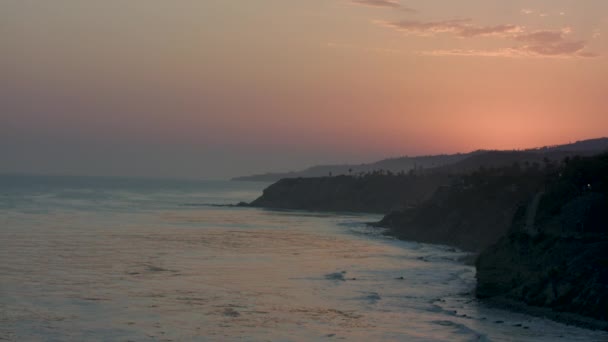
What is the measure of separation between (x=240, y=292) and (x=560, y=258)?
1373cm

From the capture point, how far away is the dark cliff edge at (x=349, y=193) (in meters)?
138

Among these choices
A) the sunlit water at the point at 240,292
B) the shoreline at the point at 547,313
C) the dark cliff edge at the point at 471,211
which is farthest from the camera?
the dark cliff edge at the point at 471,211

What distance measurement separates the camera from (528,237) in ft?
119

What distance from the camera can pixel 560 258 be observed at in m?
32.8

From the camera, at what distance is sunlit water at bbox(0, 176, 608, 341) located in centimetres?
2778

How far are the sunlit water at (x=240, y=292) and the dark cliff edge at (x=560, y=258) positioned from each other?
4.10 feet

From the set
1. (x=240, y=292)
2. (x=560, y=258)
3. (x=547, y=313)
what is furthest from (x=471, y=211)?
(x=547, y=313)

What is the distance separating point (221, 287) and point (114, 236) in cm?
2986

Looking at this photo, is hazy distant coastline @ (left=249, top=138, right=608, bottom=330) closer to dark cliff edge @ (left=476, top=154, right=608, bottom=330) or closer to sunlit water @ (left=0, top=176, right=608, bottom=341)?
dark cliff edge @ (left=476, top=154, right=608, bottom=330)

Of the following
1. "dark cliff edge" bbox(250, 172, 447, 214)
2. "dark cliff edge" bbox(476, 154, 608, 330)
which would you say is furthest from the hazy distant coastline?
"dark cliff edge" bbox(250, 172, 447, 214)

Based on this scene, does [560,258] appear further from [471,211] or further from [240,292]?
[471,211]

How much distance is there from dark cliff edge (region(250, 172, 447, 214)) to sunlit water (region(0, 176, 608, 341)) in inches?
2858

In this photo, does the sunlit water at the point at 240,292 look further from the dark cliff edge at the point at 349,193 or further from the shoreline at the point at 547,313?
the dark cliff edge at the point at 349,193

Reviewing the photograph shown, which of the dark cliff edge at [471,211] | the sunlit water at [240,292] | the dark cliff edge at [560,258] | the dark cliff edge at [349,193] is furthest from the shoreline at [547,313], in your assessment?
the dark cliff edge at [349,193]
